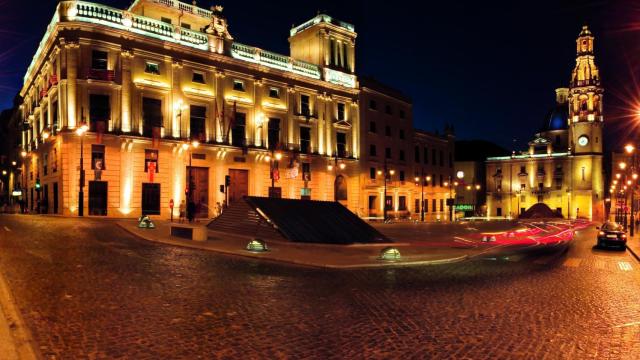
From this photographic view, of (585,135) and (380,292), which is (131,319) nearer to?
(380,292)

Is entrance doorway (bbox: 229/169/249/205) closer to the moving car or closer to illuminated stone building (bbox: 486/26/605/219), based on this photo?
the moving car

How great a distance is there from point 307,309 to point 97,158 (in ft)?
111

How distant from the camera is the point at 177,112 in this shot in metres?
43.0

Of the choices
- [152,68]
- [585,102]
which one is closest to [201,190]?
[152,68]

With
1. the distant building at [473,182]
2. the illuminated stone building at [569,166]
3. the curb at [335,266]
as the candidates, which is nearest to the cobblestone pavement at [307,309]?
the curb at [335,266]

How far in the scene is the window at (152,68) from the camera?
4134cm

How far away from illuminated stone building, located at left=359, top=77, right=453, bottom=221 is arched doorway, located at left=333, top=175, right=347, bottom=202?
3013 millimetres

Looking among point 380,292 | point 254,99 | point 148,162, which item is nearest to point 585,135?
point 254,99

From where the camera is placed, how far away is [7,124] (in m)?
81.8

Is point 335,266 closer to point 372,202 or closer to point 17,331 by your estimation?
point 17,331

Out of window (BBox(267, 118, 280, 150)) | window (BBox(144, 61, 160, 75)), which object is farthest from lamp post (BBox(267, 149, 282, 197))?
window (BBox(144, 61, 160, 75))

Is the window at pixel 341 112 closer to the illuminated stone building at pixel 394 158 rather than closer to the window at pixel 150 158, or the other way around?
the illuminated stone building at pixel 394 158

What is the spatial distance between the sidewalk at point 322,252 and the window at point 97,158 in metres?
15.1

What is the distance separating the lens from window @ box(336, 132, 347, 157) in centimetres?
5871
